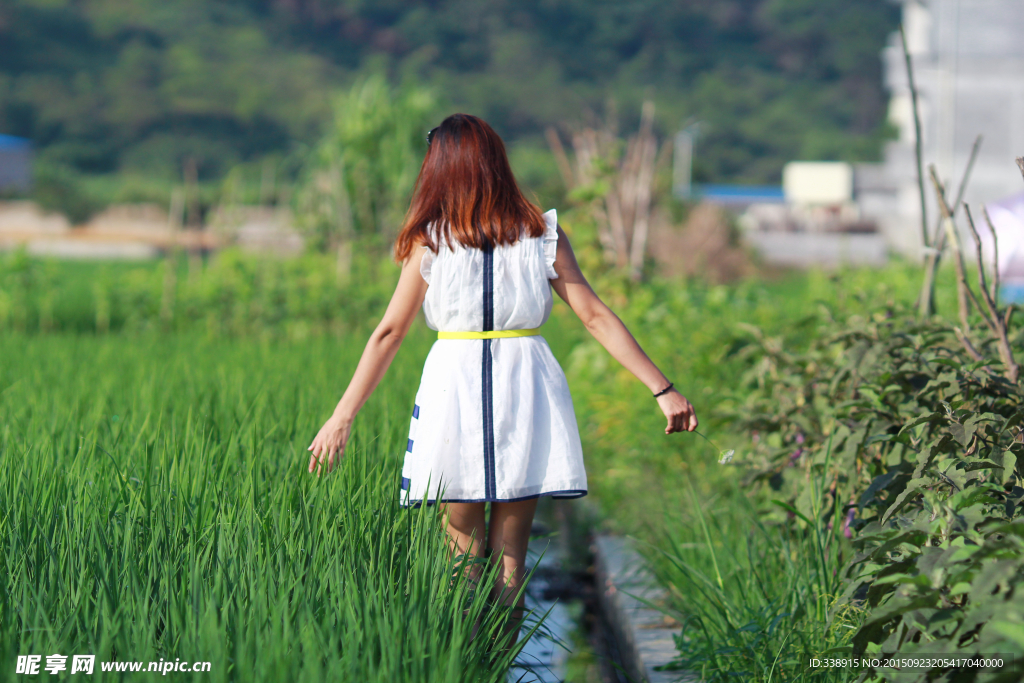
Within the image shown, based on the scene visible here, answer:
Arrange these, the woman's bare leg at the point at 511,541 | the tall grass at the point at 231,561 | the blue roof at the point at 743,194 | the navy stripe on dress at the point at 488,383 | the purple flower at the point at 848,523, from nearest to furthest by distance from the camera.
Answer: the tall grass at the point at 231,561, the navy stripe on dress at the point at 488,383, the woman's bare leg at the point at 511,541, the purple flower at the point at 848,523, the blue roof at the point at 743,194

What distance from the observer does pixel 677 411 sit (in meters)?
A: 2.57

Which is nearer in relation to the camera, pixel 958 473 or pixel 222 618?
pixel 222 618

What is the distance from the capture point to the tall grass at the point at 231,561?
6.18 ft

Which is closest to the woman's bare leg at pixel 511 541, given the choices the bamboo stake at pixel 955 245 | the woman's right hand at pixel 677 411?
the woman's right hand at pixel 677 411

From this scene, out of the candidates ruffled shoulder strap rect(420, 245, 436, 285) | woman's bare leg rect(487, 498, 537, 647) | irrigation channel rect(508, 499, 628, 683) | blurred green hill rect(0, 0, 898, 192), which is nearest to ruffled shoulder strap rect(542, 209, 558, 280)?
ruffled shoulder strap rect(420, 245, 436, 285)

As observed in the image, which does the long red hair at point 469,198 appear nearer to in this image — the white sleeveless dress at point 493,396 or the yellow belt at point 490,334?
the white sleeveless dress at point 493,396

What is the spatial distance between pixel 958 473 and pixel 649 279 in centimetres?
593

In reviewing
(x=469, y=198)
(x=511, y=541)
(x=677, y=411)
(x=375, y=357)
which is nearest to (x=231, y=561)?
(x=375, y=357)

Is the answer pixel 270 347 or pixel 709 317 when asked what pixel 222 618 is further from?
pixel 270 347

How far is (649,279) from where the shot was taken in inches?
316

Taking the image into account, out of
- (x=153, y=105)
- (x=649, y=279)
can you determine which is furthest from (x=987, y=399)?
(x=153, y=105)

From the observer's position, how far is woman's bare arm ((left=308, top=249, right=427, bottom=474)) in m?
2.61

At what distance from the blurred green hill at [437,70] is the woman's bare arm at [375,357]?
65.6m

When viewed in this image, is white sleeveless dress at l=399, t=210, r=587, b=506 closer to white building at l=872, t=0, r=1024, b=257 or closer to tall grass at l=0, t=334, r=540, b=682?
tall grass at l=0, t=334, r=540, b=682
